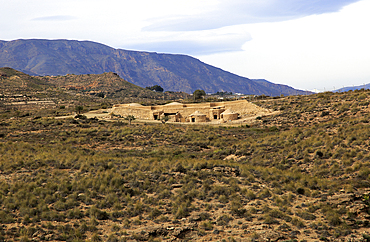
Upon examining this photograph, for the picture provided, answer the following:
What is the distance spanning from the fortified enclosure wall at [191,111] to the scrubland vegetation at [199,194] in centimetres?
2685

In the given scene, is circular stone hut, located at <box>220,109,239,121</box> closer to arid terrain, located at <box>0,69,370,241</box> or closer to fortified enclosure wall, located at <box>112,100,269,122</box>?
fortified enclosure wall, located at <box>112,100,269,122</box>

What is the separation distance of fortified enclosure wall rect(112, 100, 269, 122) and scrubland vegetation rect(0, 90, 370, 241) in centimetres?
2685

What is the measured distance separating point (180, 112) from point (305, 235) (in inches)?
1764

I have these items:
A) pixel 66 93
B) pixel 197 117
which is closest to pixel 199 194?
pixel 197 117

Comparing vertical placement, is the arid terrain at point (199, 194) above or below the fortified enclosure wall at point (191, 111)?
below

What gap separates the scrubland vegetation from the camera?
12.0 m

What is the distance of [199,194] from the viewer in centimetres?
1512

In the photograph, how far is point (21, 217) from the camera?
40.8 feet

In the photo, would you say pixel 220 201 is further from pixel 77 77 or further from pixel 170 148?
pixel 77 77

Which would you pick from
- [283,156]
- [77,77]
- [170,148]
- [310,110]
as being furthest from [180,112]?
[77,77]

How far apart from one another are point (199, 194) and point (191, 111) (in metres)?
41.2

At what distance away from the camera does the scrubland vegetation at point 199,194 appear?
1197cm

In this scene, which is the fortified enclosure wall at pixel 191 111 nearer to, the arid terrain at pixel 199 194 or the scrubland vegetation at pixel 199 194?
the arid terrain at pixel 199 194

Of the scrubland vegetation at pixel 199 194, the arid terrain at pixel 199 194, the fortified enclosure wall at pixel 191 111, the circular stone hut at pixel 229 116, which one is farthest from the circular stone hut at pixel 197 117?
the scrubland vegetation at pixel 199 194
